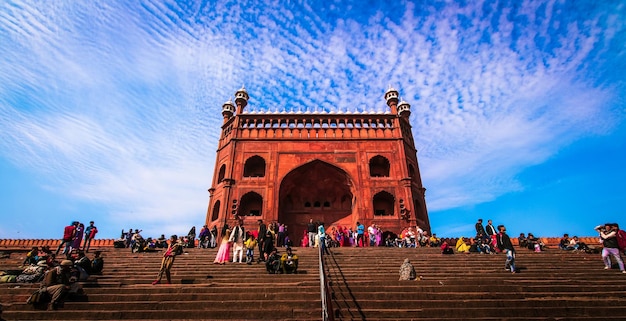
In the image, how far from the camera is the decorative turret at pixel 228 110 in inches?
1048

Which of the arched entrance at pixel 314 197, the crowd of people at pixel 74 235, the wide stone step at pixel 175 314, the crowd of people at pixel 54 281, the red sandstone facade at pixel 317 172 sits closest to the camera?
the wide stone step at pixel 175 314

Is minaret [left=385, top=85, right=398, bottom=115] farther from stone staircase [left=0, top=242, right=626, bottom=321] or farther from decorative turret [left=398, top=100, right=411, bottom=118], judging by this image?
stone staircase [left=0, top=242, right=626, bottom=321]

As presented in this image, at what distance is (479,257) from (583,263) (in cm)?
313

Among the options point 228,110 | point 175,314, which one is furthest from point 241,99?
point 175,314

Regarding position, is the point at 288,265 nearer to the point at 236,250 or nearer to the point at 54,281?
the point at 236,250

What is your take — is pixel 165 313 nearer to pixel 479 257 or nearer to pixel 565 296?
pixel 565 296

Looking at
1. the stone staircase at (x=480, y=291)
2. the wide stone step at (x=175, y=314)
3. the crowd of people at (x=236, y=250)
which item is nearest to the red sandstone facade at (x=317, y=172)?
the crowd of people at (x=236, y=250)

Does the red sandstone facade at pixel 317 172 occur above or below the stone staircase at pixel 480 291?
above

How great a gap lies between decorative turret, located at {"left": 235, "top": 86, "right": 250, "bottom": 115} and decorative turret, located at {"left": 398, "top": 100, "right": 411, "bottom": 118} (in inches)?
535

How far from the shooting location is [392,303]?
6105mm

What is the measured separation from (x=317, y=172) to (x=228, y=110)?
9.84m

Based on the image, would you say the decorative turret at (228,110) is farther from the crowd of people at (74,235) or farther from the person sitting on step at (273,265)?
the person sitting on step at (273,265)

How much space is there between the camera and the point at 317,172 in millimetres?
23938

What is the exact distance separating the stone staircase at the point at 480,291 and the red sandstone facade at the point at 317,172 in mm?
11126
